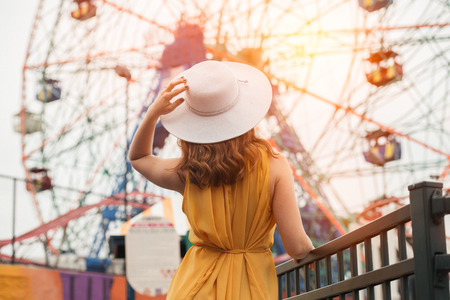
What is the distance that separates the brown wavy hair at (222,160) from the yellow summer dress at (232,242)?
3 cm


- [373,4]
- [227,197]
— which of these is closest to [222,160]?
[227,197]

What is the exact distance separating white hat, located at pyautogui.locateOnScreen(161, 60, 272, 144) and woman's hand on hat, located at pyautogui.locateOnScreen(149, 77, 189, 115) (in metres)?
0.03

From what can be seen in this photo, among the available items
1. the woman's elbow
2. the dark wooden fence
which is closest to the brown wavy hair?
the woman's elbow

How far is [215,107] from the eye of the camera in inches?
77.5

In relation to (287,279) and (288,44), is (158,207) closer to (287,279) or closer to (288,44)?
(288,44)

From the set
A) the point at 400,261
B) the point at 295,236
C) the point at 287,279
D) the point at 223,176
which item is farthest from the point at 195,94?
the point at 287,279

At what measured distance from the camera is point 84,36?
17.7 metres

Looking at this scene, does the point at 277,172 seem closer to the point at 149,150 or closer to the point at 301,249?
the point at 301,249

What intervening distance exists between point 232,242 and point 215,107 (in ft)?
1.32

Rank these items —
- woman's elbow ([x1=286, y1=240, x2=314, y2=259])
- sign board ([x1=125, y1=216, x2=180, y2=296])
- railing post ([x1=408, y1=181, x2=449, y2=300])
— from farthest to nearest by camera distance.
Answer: sign board ([x1=125, y1=216, x2=180, y2=296]) < woman's elbow ([x1=286, y1=240, x2=314, y2=259]) < railing post ([x1=408, y1=181, x2=449, y2=300])

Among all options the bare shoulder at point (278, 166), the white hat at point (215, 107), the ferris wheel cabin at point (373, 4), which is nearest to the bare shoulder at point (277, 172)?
the bare shoulder at point (278, 166)

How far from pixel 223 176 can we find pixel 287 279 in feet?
3.40

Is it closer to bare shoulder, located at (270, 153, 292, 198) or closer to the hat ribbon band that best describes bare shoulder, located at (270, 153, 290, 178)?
bare shoulder, located at (270, 153, 292, 198)

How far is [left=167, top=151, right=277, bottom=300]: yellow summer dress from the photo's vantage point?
1.86 metres
